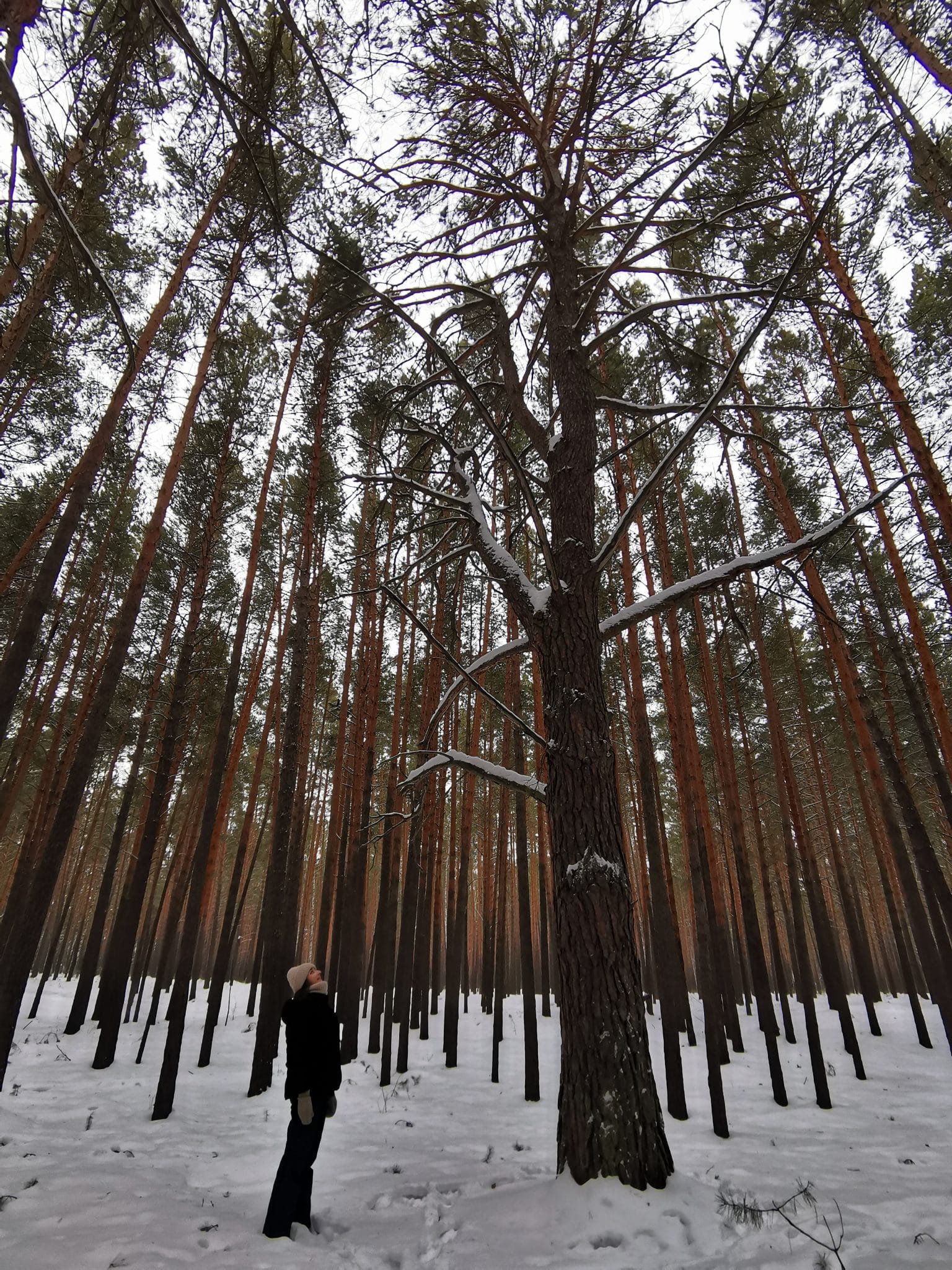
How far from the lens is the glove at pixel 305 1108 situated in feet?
10.4

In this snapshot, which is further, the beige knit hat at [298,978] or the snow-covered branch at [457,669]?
the beige knit hat at [298,978]

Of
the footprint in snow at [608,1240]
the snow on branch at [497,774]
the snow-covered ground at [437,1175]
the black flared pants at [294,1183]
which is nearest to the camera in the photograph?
the footprint in snow at [608,1240]

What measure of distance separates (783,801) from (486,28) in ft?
34.5

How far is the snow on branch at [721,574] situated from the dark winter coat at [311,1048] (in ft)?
9.28

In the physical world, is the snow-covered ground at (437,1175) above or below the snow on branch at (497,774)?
below

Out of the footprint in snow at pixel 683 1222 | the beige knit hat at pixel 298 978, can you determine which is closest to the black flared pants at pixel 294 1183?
the beige knit hat at pixel 298 978

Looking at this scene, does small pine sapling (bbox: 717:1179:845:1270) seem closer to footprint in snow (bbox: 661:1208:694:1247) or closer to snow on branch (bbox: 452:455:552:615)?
footprint in snow (bbox: 661:1208:694:1247)

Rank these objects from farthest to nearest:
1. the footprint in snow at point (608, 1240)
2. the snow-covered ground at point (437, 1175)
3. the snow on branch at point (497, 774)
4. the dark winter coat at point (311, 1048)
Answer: the snow on branch at point (497, 774) < the dark winter coat at point (311, 1048) < the snow-covered ground at point (437, 1175) < the footprint in snow at point (608, 1240)

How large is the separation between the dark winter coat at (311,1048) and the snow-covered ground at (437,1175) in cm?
66

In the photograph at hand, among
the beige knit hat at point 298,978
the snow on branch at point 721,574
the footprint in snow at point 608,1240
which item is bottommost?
the footprint in snow at point 608,1240

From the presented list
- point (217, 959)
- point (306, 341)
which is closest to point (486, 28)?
point (306, 341)

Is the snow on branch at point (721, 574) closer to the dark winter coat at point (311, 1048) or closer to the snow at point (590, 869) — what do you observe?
the snow at point (590, 869)

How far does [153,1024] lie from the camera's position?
12.0 m

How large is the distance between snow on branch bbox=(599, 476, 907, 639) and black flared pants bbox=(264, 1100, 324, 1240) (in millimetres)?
3252
